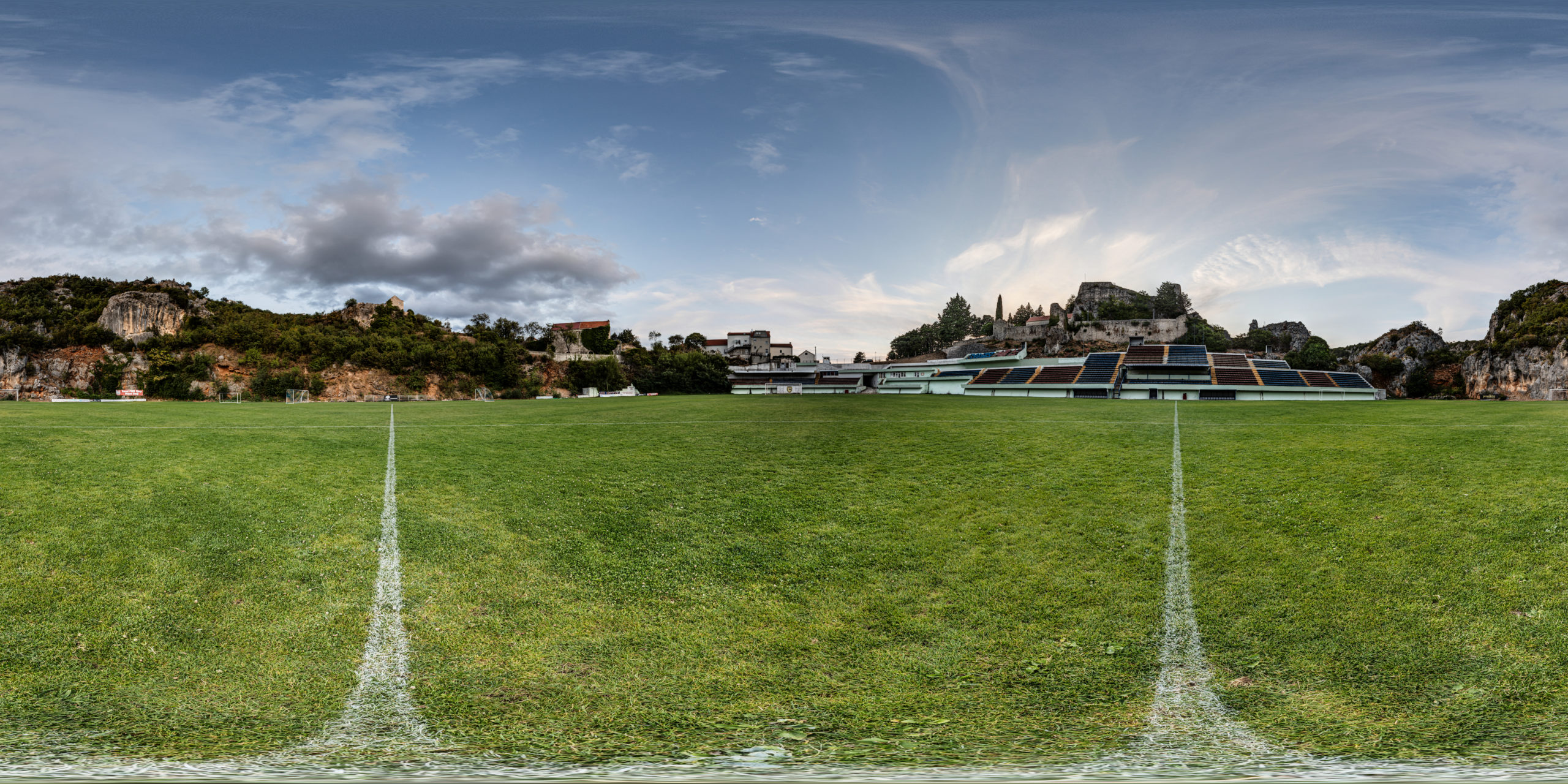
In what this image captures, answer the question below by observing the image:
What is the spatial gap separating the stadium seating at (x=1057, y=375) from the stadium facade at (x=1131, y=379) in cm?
7

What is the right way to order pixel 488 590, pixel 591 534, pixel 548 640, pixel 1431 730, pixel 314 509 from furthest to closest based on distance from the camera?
pixel 314 509
pixel 591 534
pixel 488 590
pixel 548 640
pixel 1431 730

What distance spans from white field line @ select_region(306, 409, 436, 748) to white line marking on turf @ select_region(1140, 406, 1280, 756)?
15.4 ft

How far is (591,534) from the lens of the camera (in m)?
8.88

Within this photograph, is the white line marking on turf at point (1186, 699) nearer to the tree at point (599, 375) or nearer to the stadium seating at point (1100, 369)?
the stadium seating at point (1100, 369)

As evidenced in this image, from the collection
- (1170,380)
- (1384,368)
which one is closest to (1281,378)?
(1170,380)

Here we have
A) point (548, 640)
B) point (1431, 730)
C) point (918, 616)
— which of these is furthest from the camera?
point (918, 616)

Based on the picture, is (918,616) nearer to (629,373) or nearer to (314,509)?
(314,509)

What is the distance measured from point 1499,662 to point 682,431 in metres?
15.1

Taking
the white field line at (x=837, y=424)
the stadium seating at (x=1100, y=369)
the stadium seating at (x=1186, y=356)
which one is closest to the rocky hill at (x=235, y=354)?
the stadium seating at (x=1100, y=369)

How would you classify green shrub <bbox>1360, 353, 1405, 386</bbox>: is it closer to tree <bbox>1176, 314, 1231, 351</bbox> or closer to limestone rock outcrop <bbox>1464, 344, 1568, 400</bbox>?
limestone rock outcrop <bbox>1464, 344, 1568, 400</bbox>

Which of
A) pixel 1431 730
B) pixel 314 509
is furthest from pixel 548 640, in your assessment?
pixel 1431 730

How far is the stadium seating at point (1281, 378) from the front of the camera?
6084 centimetres

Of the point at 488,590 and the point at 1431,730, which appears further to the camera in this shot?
the point at 488,590

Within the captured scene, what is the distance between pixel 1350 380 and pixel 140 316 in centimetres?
12126
